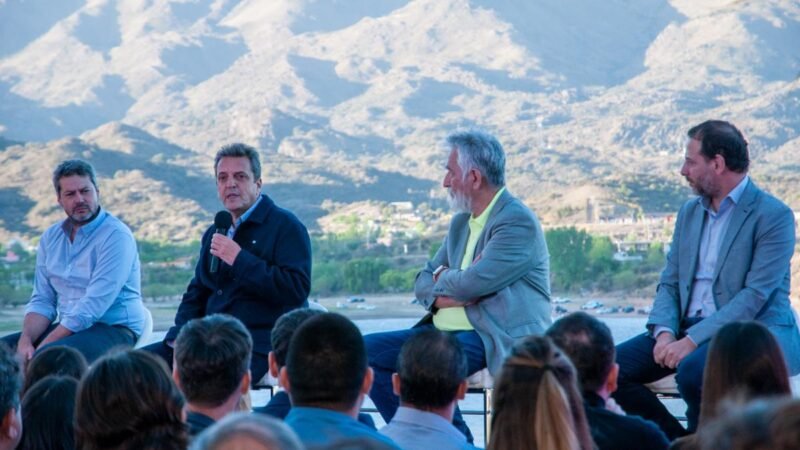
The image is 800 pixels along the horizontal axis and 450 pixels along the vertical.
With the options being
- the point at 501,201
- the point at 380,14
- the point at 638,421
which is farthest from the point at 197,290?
the point at 380,14

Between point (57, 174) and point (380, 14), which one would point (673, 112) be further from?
point (57, 174)

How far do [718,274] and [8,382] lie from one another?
98.5 inches

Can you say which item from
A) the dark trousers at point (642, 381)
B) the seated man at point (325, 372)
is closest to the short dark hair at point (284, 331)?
the seated man at point (325, 372)

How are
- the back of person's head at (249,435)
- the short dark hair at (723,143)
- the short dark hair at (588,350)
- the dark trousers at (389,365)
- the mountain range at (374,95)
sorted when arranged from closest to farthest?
the back of person's head at (249,435)
the short dark hair at (588,350)
the short dark hair at (723,143)
the dark trousers at (389,365)
the mountain range at (374,95)

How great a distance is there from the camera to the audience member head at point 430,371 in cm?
281

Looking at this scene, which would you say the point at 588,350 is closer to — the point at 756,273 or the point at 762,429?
the point at 756,273

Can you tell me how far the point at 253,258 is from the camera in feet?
14.4

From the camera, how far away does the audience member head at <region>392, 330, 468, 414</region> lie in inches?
110

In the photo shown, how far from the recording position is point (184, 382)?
9.11 feet

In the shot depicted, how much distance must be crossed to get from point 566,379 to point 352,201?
134 ft

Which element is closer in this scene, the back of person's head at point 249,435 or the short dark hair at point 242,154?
the back of person's head at point 249,435

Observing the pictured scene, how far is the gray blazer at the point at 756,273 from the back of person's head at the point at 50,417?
7.06ft

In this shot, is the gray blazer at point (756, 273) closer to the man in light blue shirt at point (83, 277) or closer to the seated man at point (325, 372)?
the seated man at point (325, 372)

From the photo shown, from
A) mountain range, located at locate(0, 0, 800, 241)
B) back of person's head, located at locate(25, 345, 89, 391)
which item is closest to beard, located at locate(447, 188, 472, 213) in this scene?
back of person's head, located at locate(25, 345, 89, 391)
